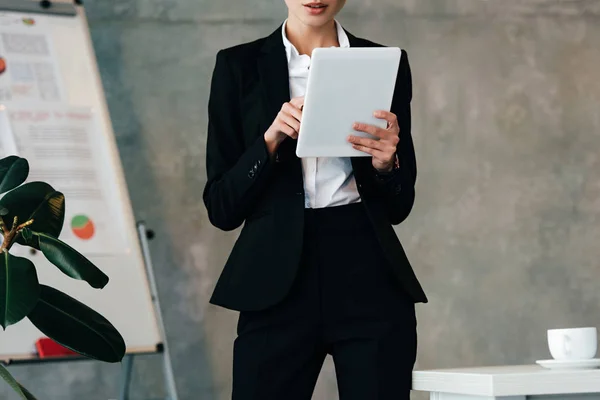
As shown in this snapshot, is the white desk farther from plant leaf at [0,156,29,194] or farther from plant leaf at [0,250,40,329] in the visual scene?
plant leaf at [0,156,29,194]

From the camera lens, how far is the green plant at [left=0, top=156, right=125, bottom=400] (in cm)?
149

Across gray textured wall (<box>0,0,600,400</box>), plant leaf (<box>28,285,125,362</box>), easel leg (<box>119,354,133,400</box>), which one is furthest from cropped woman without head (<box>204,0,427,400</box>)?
gray textured wall (<box>0,0,600,400</box>)

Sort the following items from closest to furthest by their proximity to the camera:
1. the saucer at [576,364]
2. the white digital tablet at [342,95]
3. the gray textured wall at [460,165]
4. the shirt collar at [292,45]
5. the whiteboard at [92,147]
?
the saucer at [576,364] < the white digital tablet at [342,95] < the shirt collar at [292,45] < the whiteboard at [92,147] < the gray textured wall at [460,165]

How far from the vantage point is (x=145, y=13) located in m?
3.25

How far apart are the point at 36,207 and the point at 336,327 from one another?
56cm

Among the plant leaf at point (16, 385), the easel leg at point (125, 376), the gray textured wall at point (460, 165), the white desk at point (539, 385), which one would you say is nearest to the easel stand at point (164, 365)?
the easel leg at point (125, 376)

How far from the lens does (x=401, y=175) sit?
157 cm

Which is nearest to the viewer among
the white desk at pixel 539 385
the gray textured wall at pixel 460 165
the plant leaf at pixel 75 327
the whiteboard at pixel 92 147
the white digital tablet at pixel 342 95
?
the white desk at pixel 539 385

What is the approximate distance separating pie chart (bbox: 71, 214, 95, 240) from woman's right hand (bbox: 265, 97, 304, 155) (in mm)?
1306

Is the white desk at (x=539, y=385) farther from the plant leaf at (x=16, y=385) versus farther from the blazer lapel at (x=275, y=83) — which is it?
the plant leaf at (x=16, y=385)

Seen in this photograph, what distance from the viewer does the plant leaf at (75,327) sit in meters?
1.53

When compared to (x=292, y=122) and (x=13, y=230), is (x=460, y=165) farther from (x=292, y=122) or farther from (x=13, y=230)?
(x=13, y=230)

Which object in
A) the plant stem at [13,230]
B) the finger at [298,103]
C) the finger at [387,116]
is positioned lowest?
the plant stem at [13,230]

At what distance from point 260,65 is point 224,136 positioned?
0.47 ft
